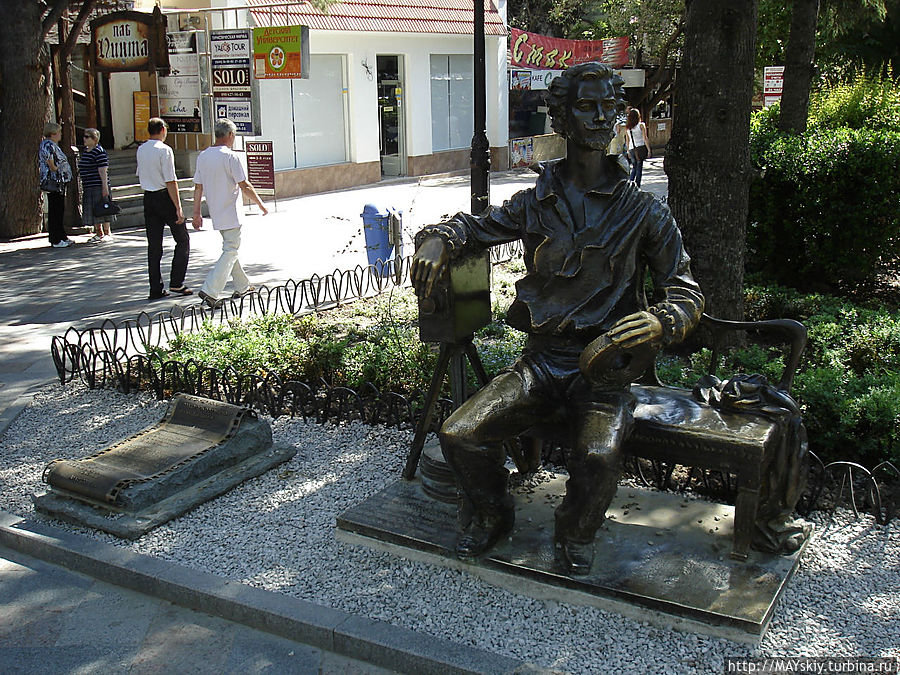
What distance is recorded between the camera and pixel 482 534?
4.39 meters

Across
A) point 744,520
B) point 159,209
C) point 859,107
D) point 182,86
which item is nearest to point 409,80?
point 182,86

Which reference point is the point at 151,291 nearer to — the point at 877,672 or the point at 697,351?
the point at 697,351

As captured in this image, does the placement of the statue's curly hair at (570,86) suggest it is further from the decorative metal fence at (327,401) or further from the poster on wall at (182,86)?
the poster on wall at (182,86)

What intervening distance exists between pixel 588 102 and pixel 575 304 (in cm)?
90

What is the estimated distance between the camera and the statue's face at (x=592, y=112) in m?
4.26

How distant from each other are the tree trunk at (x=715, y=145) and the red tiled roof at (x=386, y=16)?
35.7 ft

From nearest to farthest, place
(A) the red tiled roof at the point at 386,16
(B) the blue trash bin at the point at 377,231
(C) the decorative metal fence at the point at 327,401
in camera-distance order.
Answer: (C) the decorative metal fence at the point at 327,401 < (B) the blue trash bin at the point at 377,231 < (A) the red tiled roof at the point at 386,16

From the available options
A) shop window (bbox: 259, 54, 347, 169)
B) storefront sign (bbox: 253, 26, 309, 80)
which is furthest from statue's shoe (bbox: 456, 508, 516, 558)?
shop window (bbox: 259, 54, 347, 169)

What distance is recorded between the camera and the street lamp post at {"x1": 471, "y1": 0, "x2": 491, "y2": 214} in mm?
9945

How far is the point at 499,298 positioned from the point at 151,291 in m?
3.87

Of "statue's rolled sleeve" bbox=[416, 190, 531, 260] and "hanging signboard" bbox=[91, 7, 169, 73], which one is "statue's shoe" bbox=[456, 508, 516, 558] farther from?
"hanging signboard" bbox=[91, 7, 169, 73]

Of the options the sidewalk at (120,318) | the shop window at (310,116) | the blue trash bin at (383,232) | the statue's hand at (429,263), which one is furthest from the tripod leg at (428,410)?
the shop window at (310,116)

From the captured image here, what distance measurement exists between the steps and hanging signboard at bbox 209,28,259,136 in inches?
62.1

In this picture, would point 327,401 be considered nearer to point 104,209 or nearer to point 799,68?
point 799,68
